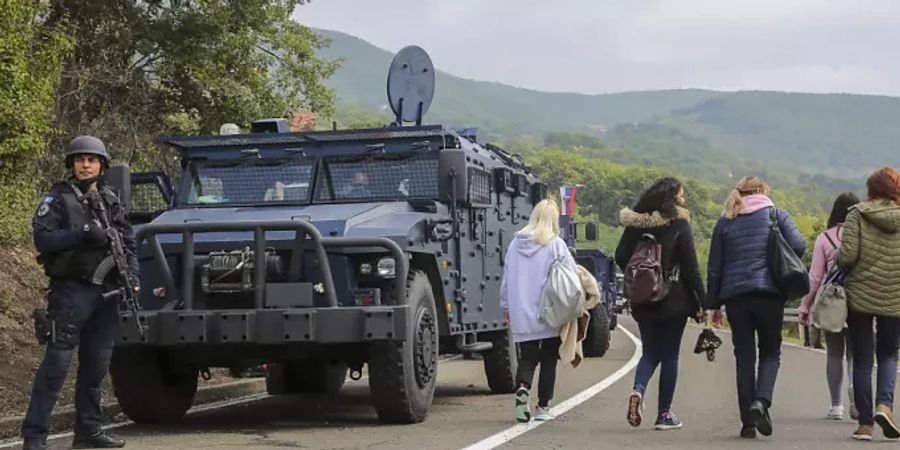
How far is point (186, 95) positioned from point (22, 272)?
7.25 metres

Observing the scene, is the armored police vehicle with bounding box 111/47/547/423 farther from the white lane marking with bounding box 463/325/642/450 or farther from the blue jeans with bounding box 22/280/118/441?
the white lane marking with bounding box 463/325/642/450

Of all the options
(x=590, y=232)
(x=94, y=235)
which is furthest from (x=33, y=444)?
(x=590, y=232)

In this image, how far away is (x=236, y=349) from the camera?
10.4m

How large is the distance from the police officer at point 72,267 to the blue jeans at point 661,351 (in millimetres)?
3795

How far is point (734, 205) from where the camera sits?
1002cm

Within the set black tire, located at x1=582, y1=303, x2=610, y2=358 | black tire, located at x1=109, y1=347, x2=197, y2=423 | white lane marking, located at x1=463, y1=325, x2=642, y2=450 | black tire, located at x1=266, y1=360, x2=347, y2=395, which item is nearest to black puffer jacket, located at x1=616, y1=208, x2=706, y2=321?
white lane marking, located at x1=463, y1=325, x2=642, y2=450

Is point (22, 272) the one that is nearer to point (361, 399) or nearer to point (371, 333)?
point (361, 399)

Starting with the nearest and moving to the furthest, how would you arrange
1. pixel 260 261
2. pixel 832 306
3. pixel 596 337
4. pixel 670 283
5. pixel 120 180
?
pixel 832 306, pixel 260 261, pixel 670 283, pixel 120 180, pixel 596 337

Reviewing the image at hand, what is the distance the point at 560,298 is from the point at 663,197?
1079 mm

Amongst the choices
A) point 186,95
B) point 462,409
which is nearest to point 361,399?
point 462,409

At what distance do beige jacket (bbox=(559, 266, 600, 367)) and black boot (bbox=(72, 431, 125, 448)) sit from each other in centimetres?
343

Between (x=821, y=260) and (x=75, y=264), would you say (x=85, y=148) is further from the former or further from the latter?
(x=821, y=260)

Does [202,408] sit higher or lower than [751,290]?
lower

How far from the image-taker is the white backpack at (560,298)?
34.6 feet
